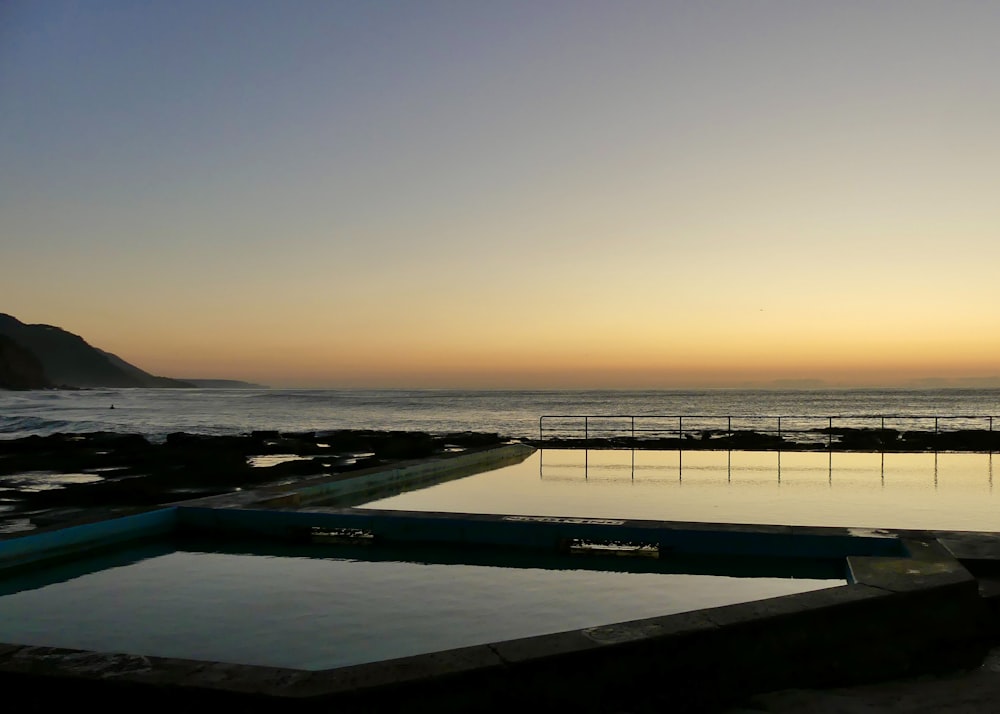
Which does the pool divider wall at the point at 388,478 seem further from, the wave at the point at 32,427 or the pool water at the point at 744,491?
the wave at the point at 32,427

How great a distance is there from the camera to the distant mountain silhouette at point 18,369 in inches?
5938

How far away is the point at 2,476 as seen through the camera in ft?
54.0

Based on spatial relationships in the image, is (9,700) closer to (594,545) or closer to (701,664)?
(701,664)

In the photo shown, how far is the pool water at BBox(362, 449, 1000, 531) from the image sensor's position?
10070 mm

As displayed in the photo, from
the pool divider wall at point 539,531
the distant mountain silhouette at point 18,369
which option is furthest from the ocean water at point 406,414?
the distant mountain silhouette at point 18,369

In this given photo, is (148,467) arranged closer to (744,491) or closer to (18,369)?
(744,491)

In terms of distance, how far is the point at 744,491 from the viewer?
12.5 meters

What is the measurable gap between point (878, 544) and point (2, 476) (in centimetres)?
1735

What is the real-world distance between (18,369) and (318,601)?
190 meters

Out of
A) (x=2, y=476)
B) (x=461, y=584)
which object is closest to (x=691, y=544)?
(x=461, y=584)

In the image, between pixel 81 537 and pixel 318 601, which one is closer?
pixel 318 601

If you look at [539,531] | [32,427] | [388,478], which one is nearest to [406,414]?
[32,427]

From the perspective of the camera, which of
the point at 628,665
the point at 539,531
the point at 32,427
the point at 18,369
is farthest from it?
the point at 18,369

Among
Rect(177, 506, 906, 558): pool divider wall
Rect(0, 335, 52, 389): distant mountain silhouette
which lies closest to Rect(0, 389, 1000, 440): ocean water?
Rect(177, 506, 906, 558): pool divider wall
